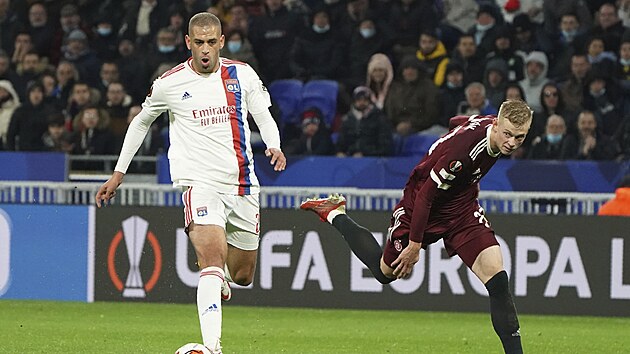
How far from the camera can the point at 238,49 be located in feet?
49.9

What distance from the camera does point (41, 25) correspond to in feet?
54.5

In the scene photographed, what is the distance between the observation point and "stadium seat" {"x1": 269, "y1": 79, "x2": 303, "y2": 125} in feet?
48.7

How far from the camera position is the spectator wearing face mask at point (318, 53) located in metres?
15.2

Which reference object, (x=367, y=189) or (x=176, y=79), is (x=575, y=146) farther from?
(x=176, y=79)

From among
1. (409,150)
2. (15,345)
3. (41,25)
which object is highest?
A: (41,25)

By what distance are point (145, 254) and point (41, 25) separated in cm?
522

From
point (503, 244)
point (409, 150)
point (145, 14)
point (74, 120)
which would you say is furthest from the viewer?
point (145, 14)

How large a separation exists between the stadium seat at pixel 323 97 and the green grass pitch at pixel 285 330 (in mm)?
2984

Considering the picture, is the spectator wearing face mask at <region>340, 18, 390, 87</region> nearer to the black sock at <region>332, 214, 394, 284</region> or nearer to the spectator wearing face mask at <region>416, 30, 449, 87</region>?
the spectator wearing face mask at <region>416, 30, 449, 87</region>

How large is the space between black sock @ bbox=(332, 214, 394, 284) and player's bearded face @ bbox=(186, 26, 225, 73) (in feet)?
5.46

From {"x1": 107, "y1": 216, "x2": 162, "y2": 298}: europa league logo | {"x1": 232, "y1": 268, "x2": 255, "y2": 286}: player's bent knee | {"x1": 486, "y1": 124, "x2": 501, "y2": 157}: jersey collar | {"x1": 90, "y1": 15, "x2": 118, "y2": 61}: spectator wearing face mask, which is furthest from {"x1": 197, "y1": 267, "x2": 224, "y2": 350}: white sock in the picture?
{"x1": 90, "y1": 15, "x2": 118, "y2": 61}: spectator wearing face mask

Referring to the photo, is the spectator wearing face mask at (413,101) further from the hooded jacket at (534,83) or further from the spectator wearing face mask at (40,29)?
the spectator wearing face mask at (40,29)

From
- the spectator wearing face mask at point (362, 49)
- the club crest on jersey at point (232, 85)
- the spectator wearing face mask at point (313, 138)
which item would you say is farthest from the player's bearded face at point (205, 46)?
the spectator wearing face mask at point (362, 49)

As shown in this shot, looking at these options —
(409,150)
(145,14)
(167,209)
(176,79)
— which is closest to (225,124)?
(176,79)
